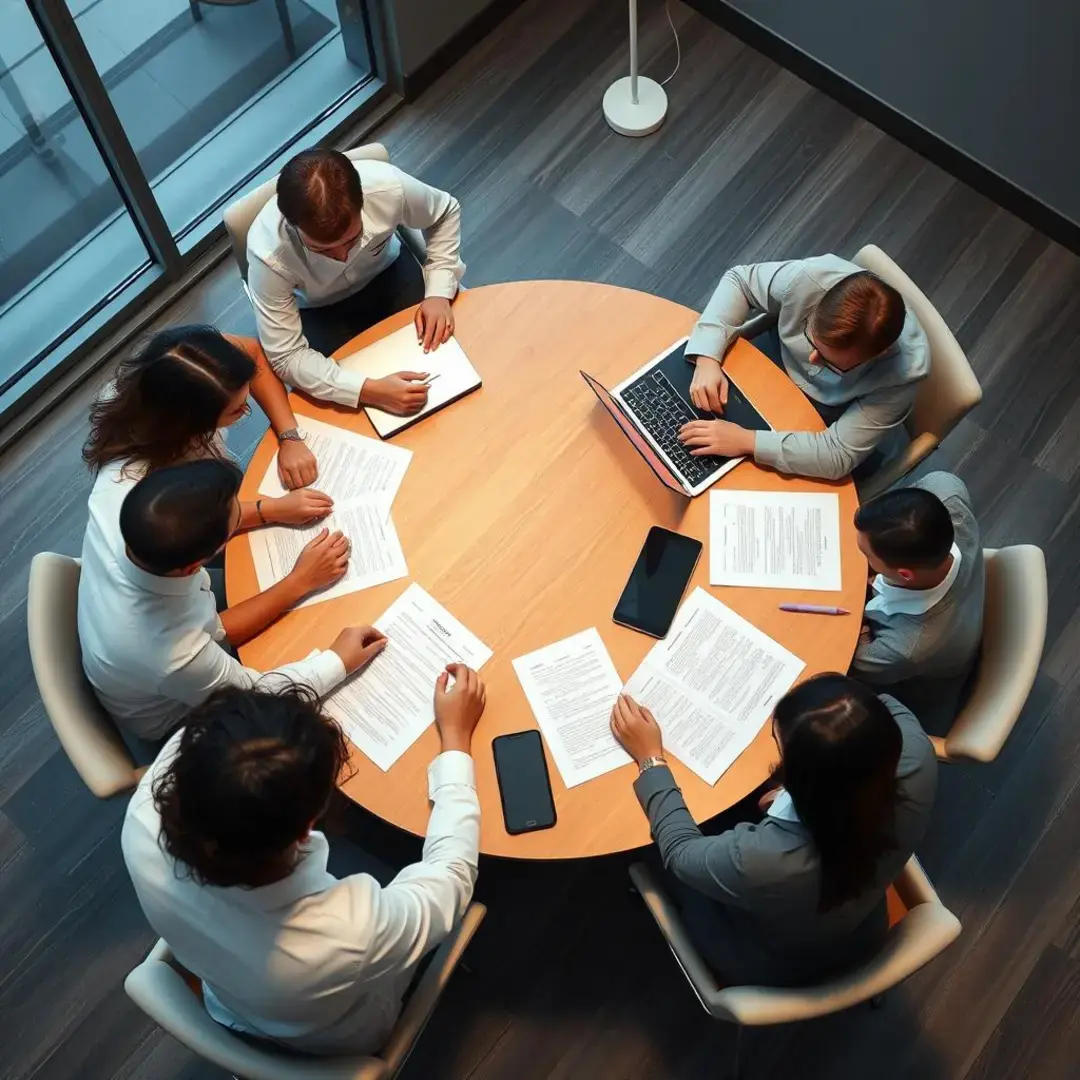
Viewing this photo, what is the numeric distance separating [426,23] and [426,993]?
3.05 meters

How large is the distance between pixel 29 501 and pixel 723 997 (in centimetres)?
245

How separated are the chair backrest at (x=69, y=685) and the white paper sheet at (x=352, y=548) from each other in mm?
380

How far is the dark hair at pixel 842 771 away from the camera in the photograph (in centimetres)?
187

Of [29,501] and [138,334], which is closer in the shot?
[29,501]

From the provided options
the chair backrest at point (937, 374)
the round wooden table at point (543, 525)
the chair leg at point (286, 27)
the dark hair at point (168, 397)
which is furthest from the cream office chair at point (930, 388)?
the chair leg at point (286, 27)

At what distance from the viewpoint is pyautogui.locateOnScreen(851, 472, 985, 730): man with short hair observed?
2148 millimetres

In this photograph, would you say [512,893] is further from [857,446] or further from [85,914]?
[857,446]

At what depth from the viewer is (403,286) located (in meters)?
2.96

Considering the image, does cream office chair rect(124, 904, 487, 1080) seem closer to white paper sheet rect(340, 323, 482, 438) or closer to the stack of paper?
the stack of paper

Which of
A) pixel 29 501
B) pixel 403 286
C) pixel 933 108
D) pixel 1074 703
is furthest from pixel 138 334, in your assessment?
pixel 1074 703

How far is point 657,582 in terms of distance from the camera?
2.36 m

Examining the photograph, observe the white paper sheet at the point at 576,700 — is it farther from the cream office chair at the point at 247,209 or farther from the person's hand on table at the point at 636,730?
the cream office chair at the point at 247,209

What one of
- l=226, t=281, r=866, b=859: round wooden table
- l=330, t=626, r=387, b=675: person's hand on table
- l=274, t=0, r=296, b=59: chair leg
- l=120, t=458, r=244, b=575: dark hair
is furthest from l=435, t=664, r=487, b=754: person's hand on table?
l=274, t=0, r=296, b=59: chair leg

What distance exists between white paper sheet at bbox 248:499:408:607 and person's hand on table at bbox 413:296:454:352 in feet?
1.35
